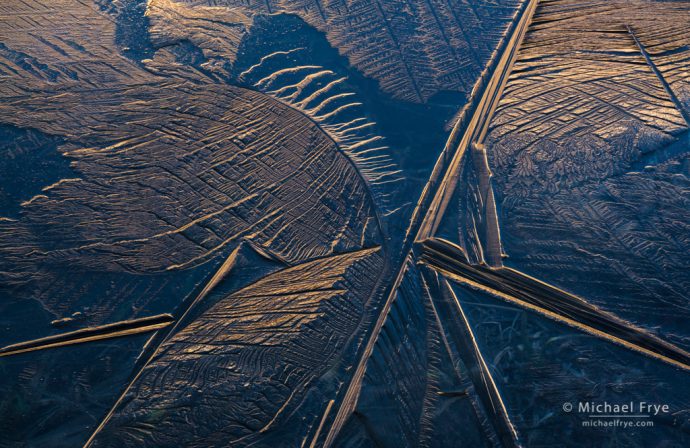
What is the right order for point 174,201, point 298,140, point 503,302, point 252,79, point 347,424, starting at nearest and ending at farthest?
A: point 347,424 < point 503,302 < point 174,201 < point 298,140 < point 252,79

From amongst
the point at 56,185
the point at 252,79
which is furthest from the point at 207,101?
the point at 56,185

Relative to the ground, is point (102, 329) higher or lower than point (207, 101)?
lower

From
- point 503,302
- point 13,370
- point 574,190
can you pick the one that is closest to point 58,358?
point 13,370

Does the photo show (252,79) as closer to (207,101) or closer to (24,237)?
(207,101)

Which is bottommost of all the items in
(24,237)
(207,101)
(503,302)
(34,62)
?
(503,302)

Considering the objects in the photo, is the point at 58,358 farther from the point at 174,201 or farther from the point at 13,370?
the point at 174,201

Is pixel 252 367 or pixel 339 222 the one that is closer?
pixel 252 367

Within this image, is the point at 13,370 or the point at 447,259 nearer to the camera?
the point at 13,370

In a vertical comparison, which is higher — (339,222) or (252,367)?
(339,222)

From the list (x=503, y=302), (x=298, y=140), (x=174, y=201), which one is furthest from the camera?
(x=298, y=140)
